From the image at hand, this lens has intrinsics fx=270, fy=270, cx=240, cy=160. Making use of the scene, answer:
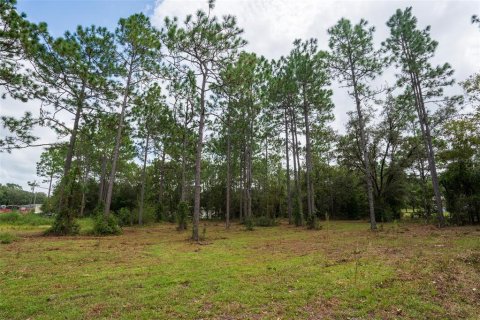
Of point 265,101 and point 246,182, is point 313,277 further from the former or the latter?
point 246,182

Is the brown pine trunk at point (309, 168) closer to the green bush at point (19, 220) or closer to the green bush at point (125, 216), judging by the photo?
the green bush at point (125, 216)

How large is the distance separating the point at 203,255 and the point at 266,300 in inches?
169

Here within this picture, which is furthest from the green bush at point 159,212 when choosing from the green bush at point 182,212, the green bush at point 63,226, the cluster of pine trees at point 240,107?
the green bush at point 63,226

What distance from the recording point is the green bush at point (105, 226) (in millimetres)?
14266

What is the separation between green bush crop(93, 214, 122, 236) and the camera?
1427 cm

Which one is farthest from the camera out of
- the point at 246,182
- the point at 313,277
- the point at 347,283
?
the point at 246,182

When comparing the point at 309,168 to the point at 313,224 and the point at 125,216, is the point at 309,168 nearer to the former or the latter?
the point at 313,224

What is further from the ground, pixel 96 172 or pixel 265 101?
pixel 265 101

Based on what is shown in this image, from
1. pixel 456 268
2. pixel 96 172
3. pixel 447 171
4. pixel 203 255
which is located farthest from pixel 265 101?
pixel 96 172

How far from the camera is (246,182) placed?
957 inches

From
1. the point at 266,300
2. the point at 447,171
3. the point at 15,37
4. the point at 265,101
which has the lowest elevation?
the point at 266,300

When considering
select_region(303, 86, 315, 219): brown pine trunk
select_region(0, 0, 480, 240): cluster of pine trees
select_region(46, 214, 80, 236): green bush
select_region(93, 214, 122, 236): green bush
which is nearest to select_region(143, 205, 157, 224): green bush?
select_region(0, 0, 480, 240): cluster of pine trees

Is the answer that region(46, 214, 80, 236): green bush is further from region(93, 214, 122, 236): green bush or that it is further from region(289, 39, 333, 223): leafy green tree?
region(289, 39, 333, 223): leafy green tree

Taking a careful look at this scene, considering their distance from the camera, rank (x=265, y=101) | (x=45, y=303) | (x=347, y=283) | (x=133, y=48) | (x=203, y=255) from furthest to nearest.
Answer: (x=265, y=101)
(x=133, y=48)
(x=203, y=255)
(x=347, y=283)
(x=45, y=303)
